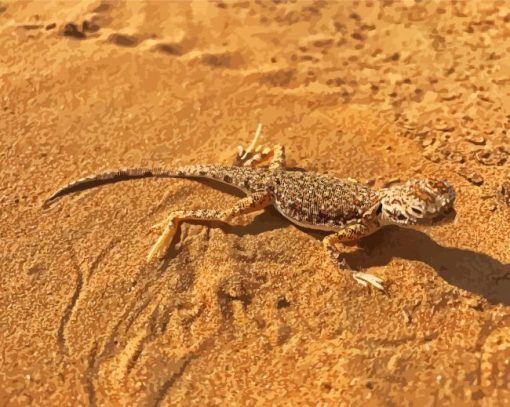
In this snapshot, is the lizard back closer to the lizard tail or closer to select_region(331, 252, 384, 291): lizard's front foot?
select_region(331, 252, 384, 291): lizard's front foot

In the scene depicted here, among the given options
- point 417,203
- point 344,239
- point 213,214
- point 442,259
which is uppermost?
point 417,203

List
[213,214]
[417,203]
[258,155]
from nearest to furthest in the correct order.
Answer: [417,203] → [213,214] → [258,155]

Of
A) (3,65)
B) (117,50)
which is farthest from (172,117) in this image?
(3,65)

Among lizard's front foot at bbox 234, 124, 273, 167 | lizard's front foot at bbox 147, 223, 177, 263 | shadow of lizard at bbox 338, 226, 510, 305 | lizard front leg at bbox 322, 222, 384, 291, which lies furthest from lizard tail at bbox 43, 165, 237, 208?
shadow of lizard at bbox 338, 226, 510, 305

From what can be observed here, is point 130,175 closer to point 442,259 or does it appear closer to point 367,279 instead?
point 367,279

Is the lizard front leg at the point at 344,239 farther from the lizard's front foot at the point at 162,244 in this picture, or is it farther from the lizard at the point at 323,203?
the lizard's front foot at the point at 162,244

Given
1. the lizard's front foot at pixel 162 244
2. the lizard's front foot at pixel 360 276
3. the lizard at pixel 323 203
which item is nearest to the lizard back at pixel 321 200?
the lizard at pixel 323 203

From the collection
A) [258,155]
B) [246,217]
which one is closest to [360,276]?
[246,217]

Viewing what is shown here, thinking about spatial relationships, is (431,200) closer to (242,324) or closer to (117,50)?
(242,324)
